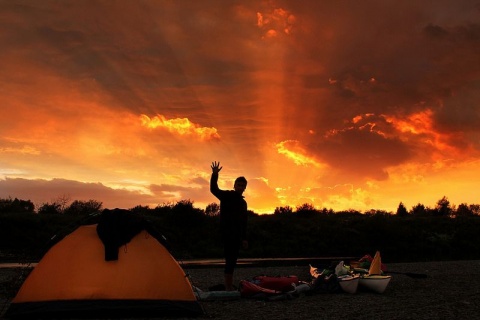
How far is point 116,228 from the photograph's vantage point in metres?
10.0

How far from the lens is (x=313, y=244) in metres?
38.4

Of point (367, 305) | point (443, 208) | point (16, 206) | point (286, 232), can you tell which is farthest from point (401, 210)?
point (367, 305)

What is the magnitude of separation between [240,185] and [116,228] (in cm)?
308

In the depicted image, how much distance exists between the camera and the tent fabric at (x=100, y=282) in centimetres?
959

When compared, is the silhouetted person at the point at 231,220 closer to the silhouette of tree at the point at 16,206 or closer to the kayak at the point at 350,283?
the kayak at the point at 350,283

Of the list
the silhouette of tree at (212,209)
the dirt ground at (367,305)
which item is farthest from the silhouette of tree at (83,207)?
the dirt ground at (367,305)

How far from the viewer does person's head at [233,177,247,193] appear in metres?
11.8

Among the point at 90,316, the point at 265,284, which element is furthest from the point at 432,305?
the point at 90,316

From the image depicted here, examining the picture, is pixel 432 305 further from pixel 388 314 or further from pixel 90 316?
pixel 90 316

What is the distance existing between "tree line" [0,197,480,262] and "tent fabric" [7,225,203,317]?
19.5 meters

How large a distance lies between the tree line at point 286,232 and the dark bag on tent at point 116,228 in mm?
19849

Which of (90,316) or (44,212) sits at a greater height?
(44,212)

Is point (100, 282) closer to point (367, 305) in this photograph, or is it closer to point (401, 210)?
point (367, 305)

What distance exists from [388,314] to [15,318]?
7013 mm
